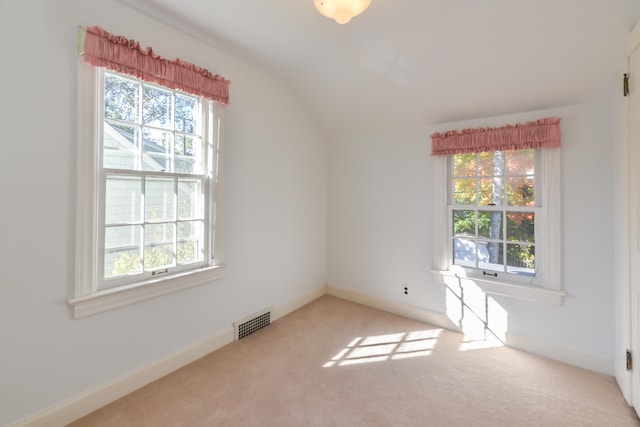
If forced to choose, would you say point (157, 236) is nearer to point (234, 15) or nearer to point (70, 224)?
point (70, 224)

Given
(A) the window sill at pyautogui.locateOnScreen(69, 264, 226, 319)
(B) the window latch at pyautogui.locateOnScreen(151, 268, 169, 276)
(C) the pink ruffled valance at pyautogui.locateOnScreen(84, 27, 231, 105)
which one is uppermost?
(C) the pink ruffled valance at pyautogui.locateOnScreen(84, 27, 231, 105)

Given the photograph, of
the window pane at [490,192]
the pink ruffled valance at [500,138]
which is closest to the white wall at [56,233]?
the pink ruffled valance at [500,138]

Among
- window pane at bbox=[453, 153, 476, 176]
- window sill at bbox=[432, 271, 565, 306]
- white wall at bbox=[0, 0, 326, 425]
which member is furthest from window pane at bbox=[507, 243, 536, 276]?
white wall at bbox=[0, 0, 326, 425]

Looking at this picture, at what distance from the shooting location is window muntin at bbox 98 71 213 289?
1.82m

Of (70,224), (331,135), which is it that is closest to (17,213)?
(70,224)

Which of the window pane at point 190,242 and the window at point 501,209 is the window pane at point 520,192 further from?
the window pane at point 190,242

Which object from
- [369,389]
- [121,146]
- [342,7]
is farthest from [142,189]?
[369,389]

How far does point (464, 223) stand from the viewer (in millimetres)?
2830

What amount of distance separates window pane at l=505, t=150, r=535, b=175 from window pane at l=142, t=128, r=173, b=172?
2.95 meters

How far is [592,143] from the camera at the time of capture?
2.17 m

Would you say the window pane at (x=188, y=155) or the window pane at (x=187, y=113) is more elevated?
the window pane at (x=187, y=113)

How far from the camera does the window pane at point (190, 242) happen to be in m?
2.24

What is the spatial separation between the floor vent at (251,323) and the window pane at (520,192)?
8.67 ft

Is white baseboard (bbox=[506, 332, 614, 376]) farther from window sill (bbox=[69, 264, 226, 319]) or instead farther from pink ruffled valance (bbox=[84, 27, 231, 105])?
pink ruffled valance (bbox=[84, 27, 231, 105])
